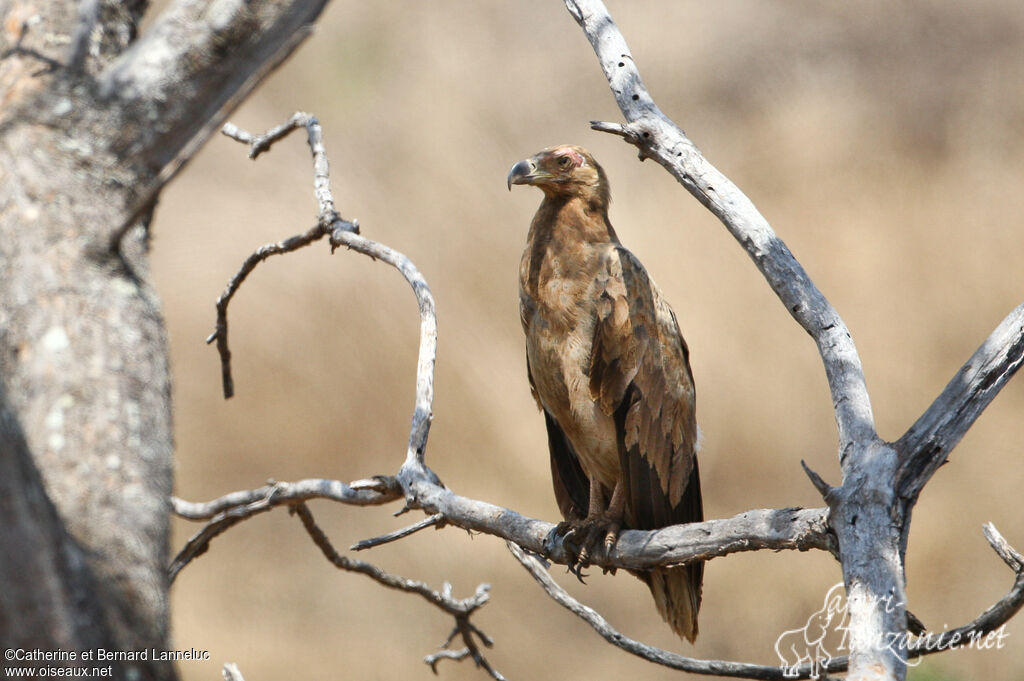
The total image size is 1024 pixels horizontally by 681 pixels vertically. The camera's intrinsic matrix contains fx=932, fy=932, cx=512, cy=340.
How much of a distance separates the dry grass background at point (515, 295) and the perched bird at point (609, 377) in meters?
4.47

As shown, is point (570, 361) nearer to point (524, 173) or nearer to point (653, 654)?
point (524, 173)

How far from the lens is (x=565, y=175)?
374cm

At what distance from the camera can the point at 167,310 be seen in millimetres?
7988

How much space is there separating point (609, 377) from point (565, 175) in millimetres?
865

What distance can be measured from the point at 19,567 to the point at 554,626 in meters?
7.11

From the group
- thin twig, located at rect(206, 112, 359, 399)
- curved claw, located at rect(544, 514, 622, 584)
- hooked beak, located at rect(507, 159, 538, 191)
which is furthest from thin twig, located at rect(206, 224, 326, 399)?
curved claw, located at rect(544, 514, 622, 584)

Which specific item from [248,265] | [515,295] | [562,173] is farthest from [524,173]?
[515,295]

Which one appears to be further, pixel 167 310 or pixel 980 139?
pixel 980 139

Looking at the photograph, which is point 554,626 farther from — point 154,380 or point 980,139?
point 154,380

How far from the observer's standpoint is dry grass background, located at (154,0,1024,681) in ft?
25.8

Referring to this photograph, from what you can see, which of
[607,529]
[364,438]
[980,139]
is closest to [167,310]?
[364,438]

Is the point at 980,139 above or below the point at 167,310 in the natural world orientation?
above

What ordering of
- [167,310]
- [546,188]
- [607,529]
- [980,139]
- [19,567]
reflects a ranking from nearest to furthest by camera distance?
[19,567] < [607,529] < [546,188] < [167,310] < [980,139]

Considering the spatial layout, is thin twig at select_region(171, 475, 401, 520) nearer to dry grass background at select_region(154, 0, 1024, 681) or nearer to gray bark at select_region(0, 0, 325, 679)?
gray bark at select_region(0, 0, 325, 679)
